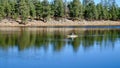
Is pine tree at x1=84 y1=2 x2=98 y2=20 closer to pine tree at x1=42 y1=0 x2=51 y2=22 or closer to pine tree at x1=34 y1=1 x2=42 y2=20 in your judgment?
pine tree at x1=42 y1=0 x2=51 y2=22

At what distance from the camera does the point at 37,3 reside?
407 feet

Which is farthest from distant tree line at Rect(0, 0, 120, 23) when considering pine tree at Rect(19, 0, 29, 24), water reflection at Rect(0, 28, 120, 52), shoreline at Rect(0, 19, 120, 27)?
water reflection at Rect(0, 28, 120, 52)

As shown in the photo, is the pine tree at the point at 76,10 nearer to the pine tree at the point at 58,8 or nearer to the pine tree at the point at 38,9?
the pine tree at the point at 58,8

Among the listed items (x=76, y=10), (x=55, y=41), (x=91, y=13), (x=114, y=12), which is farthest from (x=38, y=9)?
(x=55, y=41)

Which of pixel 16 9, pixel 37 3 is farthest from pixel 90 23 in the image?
pixel 16 9

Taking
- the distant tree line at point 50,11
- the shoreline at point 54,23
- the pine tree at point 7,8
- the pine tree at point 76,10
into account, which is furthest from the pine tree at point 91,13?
the pine tree at point 7,8

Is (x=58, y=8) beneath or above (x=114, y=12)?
above

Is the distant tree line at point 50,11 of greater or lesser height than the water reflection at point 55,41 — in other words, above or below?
above

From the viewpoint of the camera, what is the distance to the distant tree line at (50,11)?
112 m

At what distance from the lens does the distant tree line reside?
112 metres

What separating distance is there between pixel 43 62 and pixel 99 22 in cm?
10528

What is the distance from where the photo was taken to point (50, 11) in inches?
4715

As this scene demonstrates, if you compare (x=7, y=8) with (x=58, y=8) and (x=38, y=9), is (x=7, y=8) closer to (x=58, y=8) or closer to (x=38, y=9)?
(x=38, y=9)

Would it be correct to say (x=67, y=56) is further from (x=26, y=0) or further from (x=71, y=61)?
(x=26, y=0)
